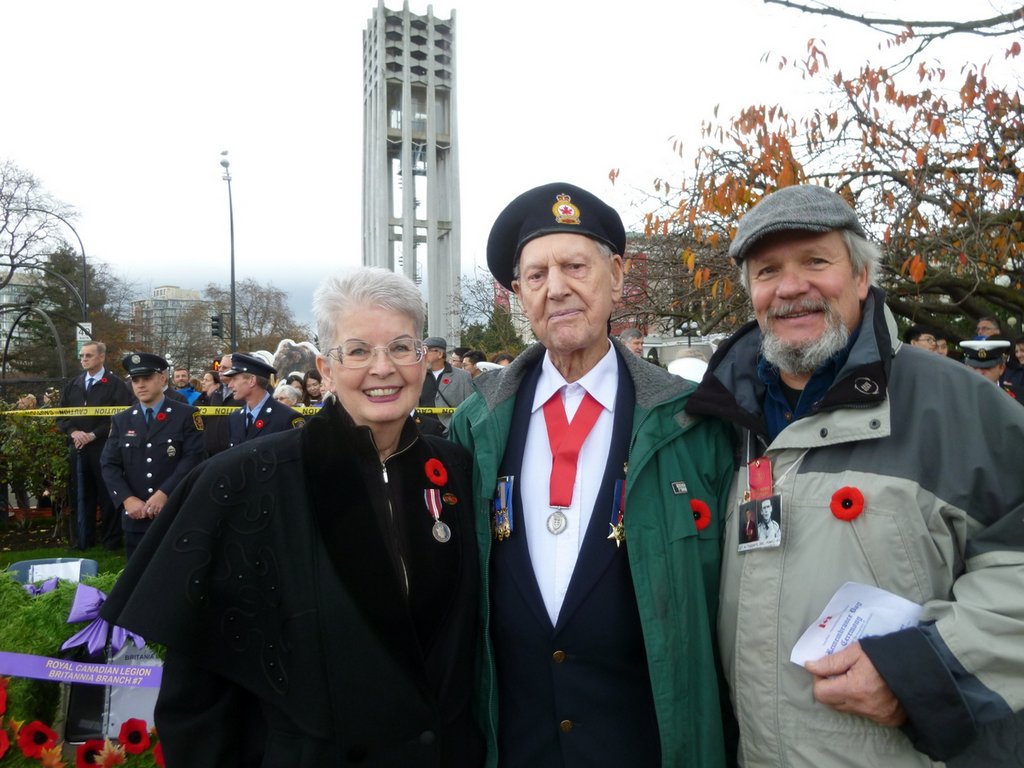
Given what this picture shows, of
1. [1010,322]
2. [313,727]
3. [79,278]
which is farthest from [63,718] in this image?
[79,278]

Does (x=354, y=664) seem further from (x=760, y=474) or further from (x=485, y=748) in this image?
(x=760, y=474)

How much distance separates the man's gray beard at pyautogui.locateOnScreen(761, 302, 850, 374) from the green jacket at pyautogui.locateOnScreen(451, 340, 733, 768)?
0.29m

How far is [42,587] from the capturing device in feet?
10.9

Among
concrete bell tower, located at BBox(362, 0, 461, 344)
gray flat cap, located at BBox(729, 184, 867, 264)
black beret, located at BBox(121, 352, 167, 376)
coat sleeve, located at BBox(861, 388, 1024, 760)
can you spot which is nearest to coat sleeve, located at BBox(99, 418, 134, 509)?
black beret, located at BBox(121, 352, 167, 376)

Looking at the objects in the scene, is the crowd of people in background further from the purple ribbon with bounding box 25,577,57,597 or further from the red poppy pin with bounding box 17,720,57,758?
the purple ribbon with bounding box 25,577,57,597

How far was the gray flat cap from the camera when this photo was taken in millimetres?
2021

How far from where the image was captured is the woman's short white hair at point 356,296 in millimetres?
2102

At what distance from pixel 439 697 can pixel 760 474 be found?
1.06m

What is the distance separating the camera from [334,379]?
6.94 ft

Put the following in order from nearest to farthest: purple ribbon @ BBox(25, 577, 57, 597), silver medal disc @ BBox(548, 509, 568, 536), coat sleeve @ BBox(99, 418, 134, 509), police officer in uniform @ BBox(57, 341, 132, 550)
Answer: silver medal disc @ BBox(548, 509, 568, 536)
purple ribbon @ BBox(25, 577, 57, 597)
coat sleeve @ BBox(99, 418, 134, 509)
police officer in uniform @ BBox(57, 341, 132, 550)

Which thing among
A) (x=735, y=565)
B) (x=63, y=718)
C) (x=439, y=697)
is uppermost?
(x=735, y=565)

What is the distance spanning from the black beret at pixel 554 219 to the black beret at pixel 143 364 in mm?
5203

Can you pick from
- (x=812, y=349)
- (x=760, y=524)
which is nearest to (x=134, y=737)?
(x=760, y=524)

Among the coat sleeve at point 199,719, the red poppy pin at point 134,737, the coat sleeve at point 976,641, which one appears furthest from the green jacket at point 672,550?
the red poppy pin at point 134,737
